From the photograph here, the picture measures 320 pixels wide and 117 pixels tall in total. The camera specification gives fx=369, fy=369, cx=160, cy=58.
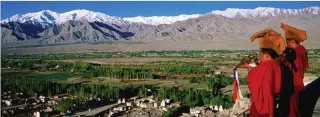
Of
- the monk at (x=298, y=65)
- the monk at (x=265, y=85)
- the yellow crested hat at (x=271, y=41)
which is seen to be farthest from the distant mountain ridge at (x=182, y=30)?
the monk at (x=265, y=85)

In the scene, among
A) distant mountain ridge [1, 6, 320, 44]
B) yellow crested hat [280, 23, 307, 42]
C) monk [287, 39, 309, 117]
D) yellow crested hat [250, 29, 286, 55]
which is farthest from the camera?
distant mountain ridge [1, 6, 320, 44]

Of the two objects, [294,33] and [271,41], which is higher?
[294,33]

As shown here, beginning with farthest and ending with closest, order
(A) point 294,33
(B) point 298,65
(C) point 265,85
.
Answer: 1. (A) point 294,33
2. (B) point 298,65
3. (C) point 265,85

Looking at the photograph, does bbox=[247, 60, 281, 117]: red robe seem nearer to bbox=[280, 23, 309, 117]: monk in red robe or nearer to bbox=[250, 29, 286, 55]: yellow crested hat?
bbox=[250, 29, 286, 55]: yellow crested hat

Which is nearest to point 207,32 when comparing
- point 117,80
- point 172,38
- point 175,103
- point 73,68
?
point 172,38

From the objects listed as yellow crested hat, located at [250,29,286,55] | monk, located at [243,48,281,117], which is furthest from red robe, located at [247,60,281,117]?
yellow crested hat, located at [250,29,286,55]

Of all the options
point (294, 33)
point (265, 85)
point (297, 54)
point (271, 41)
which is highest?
point (294, 33)

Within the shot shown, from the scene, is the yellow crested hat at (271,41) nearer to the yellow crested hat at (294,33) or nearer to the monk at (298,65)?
the monk at (298,65)

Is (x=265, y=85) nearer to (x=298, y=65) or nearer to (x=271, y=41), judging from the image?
(x=271, y=41)

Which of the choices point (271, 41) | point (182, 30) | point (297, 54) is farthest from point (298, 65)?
point (182, 30)
